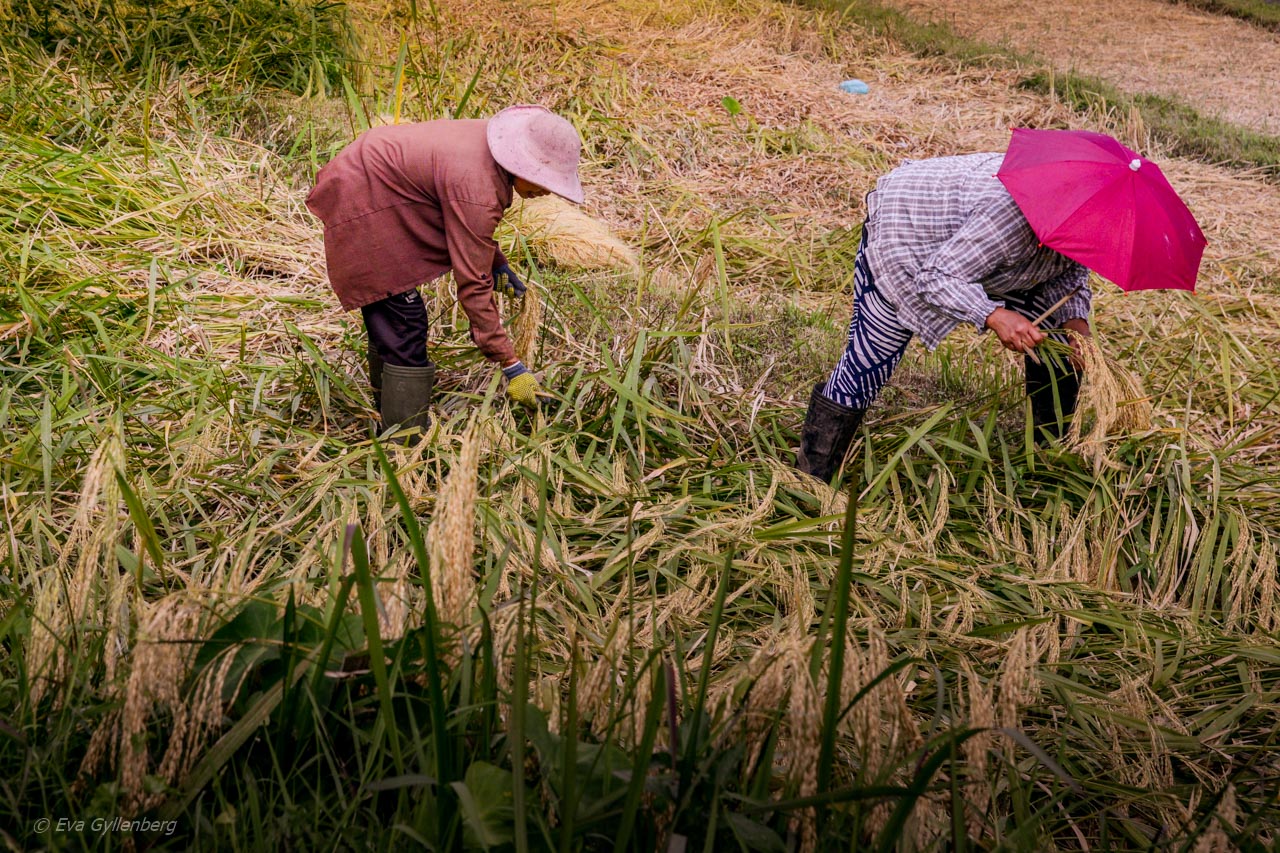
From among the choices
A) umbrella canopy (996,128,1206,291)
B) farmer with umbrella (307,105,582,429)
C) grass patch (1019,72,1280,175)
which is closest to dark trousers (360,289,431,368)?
farmer with umbrella (307,105,582,429)

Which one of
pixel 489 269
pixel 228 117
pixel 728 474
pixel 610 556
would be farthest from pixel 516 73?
pixel 610 556

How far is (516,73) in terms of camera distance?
4.74m

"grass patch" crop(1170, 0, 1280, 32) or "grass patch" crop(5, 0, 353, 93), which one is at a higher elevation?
"grass patch" crop(1170, 0, 1280, 32)

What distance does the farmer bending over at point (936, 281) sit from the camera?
208 cm

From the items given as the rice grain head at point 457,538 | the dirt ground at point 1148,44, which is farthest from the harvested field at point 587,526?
the dirt ground at point 1148,44

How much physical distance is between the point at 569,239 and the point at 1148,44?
6.14 metres

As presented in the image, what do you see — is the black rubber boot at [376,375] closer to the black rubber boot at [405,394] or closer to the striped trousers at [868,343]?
the black rubber boot at [405,394]

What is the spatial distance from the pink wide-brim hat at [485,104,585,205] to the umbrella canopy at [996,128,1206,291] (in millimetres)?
1005

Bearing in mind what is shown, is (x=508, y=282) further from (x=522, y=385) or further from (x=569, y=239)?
(x=569, y=239)

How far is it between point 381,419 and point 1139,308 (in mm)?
2780

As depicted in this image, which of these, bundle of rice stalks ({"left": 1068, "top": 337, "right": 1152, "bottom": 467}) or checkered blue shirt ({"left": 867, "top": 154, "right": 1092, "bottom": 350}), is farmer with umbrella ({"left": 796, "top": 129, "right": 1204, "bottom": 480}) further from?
bundle of rice stalks ({"left": 1068, "top": 337, "right": 1152, "bottom": 467})

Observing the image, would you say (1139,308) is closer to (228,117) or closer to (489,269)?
(489,269)

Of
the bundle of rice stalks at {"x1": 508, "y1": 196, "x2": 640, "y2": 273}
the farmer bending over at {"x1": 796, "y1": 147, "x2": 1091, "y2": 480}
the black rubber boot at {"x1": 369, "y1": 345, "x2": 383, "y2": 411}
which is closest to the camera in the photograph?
the farmer bending over at {"x1": 796, "y1": 147, "x2": 1091, "y2": 480}

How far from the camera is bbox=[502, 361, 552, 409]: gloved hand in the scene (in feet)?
7.70
